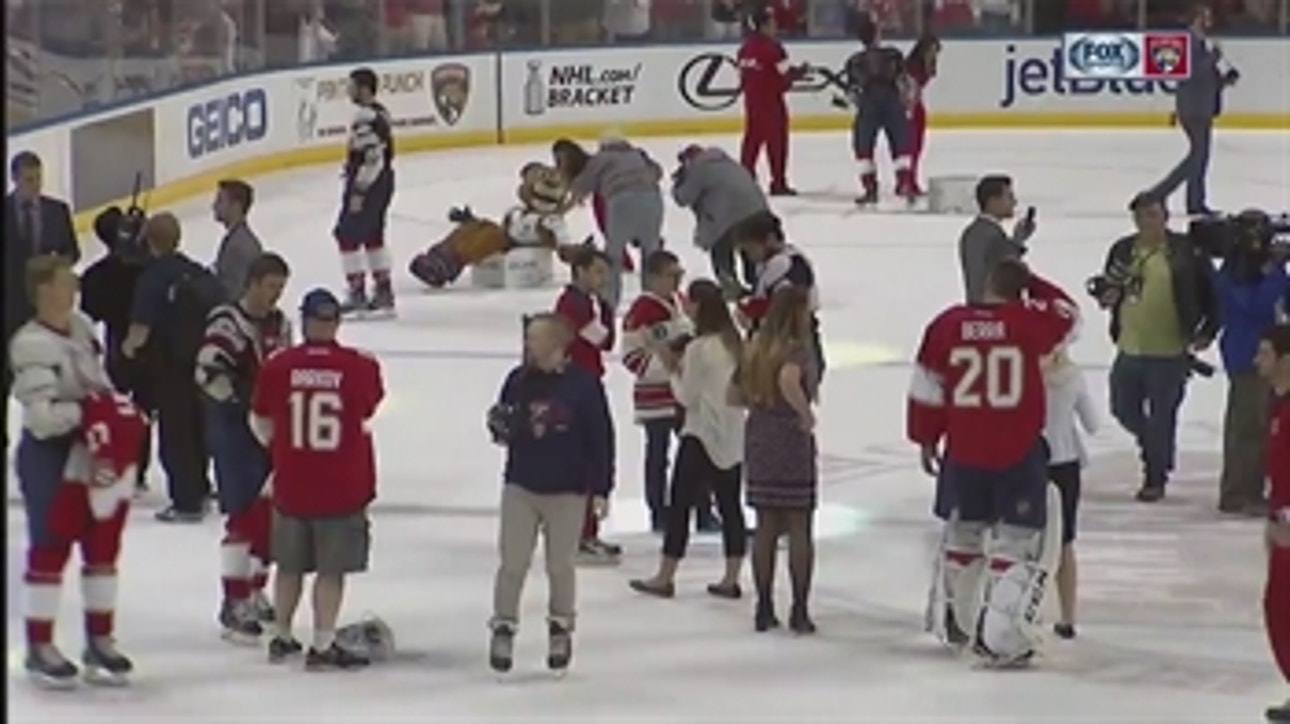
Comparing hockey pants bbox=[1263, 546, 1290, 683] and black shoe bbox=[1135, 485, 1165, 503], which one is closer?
hockey pants bbox=[1263, 546, 1290, 683]

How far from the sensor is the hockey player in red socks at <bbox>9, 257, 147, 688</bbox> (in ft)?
14.1

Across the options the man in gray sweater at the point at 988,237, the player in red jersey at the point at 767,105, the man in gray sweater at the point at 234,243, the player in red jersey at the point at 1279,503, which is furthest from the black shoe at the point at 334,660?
the player in red jersey at the point at 767,105

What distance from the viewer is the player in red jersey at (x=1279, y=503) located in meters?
7.39

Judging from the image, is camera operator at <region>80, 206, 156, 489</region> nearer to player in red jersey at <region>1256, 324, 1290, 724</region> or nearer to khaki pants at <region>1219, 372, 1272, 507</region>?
player in red jersey at <region>1256, 324, 1290, 724</region>

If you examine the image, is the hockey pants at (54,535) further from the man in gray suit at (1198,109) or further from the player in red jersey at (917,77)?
the player in red jersey at (917,77)

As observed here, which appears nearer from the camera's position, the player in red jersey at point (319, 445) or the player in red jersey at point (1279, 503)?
the player in red jersey at point (1279, 503)

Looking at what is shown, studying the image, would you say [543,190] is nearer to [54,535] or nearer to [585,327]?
[585,327]

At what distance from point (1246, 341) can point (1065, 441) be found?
83.9 inches

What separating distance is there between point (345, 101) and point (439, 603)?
1414cm

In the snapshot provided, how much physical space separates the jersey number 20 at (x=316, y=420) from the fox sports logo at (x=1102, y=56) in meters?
18.5

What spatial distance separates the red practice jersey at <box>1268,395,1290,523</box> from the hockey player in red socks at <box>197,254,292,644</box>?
2882 mm

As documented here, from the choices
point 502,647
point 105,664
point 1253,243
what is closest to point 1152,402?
point 1253,243

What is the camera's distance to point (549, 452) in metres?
7.86

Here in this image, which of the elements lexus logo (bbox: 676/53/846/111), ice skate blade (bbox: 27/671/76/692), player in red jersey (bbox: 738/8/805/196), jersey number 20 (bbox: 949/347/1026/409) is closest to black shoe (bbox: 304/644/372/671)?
jersey number 20 (bbox: 949/347/1026/409)
